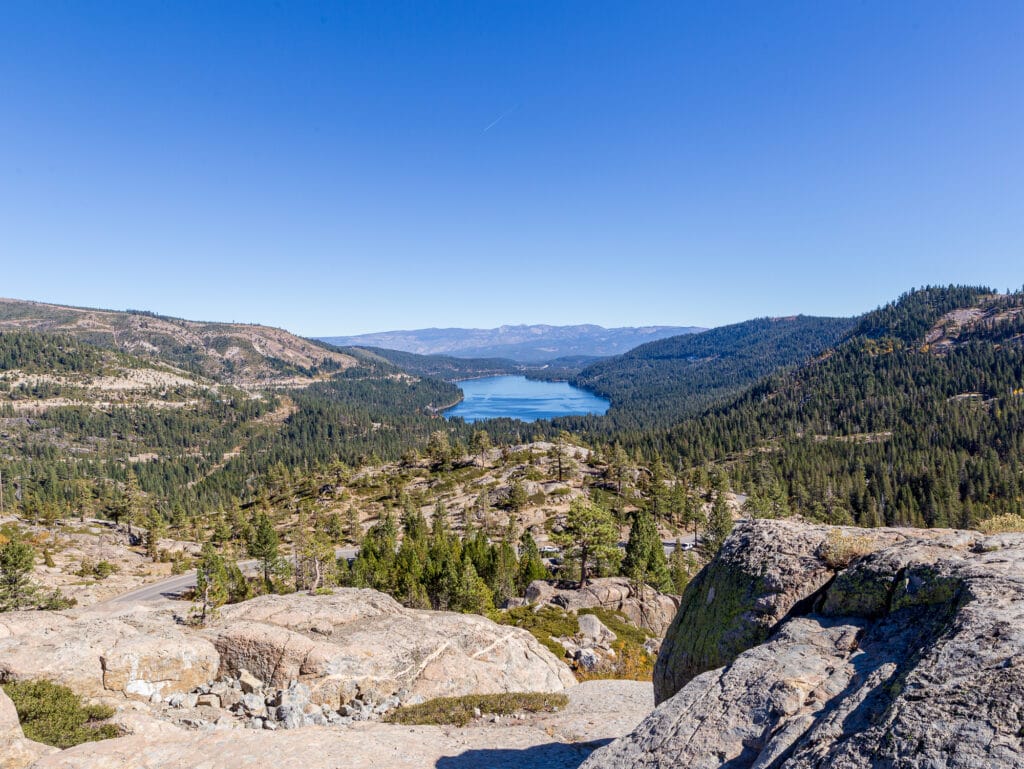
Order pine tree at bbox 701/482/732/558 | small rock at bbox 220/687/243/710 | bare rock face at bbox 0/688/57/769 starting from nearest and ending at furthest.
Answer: bare rock face at bbox 0/688/57/769 → small rock at bbox 220/687/243/710 → pine tree at bbox 701/482/732/558

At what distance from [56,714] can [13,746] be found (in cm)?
534

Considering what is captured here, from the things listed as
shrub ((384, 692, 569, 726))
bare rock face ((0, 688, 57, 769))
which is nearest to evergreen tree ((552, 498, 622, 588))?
shrub ((384, 692, 569, 726))

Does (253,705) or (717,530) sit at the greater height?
(253,705)

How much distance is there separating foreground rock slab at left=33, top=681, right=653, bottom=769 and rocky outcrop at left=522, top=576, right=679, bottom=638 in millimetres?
33059

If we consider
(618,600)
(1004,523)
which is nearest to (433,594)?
(618,600)

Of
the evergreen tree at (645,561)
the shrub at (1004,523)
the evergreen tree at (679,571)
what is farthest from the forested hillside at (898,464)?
the shrub at (1004,523)

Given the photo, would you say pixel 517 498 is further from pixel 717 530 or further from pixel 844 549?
pixel 844 549

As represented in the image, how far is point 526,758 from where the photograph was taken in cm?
1803

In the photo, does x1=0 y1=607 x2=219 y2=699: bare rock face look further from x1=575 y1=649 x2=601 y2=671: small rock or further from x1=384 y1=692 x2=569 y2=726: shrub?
x1=575 y1=649 x2=601 y2=671: small rock

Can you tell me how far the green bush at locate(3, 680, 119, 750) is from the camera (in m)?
17.8

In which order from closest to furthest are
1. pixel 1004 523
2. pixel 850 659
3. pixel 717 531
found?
1. pixel 850 659
2. pixel 1004 523
3. pixel 717 531

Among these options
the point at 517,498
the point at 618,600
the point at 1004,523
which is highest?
the point at 1004,523

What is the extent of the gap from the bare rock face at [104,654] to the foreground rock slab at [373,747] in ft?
26.6

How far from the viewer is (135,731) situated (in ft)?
61.1
